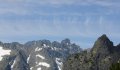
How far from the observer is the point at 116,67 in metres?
168
